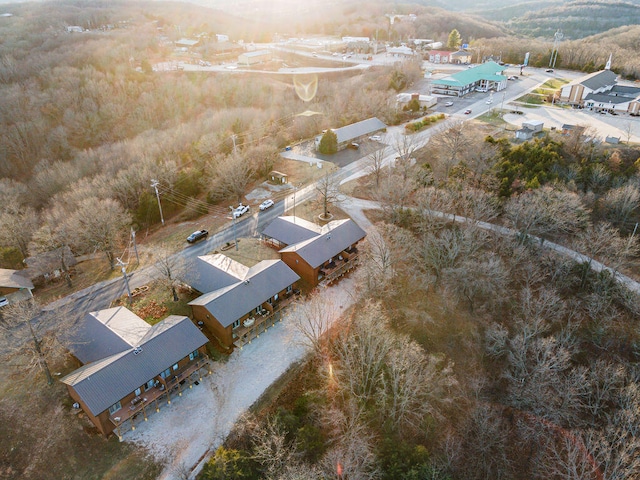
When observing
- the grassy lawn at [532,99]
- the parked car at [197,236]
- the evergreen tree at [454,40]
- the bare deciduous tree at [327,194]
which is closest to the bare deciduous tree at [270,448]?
the parked car at [197,236]

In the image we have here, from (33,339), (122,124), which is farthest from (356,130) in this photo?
(33,339)

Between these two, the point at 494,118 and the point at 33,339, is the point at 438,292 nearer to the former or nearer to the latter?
the point at 33,339

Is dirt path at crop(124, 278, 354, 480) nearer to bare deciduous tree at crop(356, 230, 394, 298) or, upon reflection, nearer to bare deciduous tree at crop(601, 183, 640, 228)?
bare deciduous tree at crop(356, 230, 394, 298)

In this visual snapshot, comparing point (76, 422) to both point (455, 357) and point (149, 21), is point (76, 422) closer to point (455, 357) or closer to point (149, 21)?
point (455, 357)

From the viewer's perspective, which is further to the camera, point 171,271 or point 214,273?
point 214,273

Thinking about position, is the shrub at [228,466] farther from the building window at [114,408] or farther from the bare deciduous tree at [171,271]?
the bare deciduous tree at [171,271]

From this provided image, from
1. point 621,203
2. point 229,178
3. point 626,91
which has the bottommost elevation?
point 229,178

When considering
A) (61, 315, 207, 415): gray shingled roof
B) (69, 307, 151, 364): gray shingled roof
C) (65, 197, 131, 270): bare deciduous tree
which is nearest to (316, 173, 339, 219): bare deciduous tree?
(65, 197, 131, 270): bare deciduous tree
